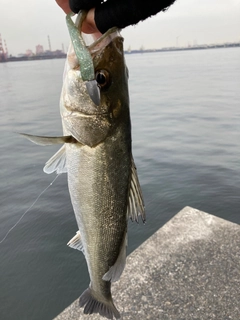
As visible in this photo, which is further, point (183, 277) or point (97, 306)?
point (183, 277)

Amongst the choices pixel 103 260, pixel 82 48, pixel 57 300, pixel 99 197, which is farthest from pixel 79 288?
pixel 82 48

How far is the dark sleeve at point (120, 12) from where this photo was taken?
1.57 m

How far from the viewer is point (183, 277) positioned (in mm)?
3410

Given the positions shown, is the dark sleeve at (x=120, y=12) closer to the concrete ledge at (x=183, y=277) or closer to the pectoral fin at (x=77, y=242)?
the pectoral fin at (x=77, y=242)

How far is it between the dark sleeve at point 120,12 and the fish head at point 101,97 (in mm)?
65

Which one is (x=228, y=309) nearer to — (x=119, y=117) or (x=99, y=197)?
(x=99, y=197)

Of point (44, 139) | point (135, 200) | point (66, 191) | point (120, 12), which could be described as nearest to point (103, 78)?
point (120, 12)

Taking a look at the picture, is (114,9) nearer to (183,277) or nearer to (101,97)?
(101,97)

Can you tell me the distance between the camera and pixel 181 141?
11516 millimetres

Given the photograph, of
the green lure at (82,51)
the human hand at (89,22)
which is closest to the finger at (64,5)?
the human hand at (89,22)

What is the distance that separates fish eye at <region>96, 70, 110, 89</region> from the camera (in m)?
1.69

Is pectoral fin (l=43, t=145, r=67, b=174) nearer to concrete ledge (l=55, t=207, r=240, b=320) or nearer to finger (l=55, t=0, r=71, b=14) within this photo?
finger (l=55, t=0, r=71, b=14)

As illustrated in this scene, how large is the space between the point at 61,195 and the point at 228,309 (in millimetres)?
5267

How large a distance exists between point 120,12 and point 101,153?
74 centimetres
